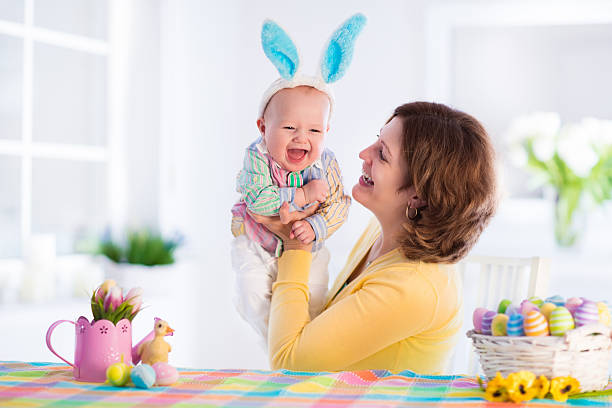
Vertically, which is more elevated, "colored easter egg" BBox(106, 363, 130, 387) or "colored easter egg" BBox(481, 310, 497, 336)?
"colored easter egg" BBox(481, 310, 497, 336)

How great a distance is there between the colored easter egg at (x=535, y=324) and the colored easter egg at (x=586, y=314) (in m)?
0.06

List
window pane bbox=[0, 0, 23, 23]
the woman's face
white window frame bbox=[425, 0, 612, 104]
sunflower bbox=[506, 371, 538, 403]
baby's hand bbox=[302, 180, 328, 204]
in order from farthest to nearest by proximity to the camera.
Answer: white window frame bbox=[425, 0, 612, 104] → window pane bbox=[0, 0, 23, 23] → baby's hand bbox=[302, 180, 328, 204] → the woman's face → sunflower bbox=[506, 371, 538, 403]

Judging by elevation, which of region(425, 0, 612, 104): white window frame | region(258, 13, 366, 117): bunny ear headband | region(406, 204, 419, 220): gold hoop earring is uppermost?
region(425, 0, 612, 104): white window frame

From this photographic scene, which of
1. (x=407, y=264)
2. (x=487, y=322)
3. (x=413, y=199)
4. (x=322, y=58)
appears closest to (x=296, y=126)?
(x=322, y=58)

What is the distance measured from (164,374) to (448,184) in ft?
2.43

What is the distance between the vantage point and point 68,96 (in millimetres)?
2836

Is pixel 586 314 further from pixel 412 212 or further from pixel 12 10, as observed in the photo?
pixel 12 10

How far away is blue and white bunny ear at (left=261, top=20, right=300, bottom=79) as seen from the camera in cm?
161

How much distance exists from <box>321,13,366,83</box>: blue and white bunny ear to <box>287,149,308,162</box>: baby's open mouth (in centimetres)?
19

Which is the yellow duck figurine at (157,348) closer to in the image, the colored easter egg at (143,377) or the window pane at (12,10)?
the colored easter egg at (143,377)

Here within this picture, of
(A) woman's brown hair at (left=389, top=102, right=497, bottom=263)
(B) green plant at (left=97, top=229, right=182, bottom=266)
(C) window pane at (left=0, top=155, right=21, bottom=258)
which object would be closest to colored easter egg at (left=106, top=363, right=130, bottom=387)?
(A) woman's brown hair at (left=389, top=102, right=497, bottom=263)

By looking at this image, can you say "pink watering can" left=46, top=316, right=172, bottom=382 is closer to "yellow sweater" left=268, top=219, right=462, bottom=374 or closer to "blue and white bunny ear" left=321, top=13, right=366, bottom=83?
"yellow sweater" left=268, top=219, right=462, bottom=374

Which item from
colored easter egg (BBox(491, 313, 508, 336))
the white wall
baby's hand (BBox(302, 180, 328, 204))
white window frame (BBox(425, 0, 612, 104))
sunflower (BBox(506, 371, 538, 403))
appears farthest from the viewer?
white window frame (BBox(425, 0, 612, 104))

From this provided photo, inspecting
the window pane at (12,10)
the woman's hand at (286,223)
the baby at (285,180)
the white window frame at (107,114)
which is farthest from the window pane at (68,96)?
the woman's hand at (286,223)
